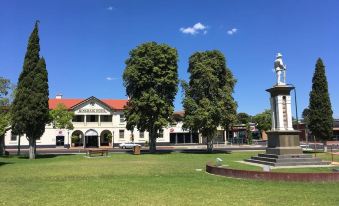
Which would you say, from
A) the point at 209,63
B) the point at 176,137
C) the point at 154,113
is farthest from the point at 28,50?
the point at 176,137

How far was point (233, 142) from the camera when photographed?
84062 millimetres

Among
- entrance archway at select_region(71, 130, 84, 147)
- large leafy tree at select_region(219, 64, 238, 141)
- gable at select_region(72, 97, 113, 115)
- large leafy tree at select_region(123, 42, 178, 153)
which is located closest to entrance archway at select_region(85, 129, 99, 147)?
entrance archway at select_region(71, 130, 84, 147)

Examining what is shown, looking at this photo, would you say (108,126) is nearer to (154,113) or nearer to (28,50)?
(154,113)

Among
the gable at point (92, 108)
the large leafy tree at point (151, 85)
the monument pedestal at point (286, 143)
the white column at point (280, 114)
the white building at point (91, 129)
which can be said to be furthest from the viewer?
the gable at point (92, 108)

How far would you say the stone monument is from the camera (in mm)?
24609

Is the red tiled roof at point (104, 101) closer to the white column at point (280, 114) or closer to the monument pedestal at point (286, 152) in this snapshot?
the white column at point (280, 114)

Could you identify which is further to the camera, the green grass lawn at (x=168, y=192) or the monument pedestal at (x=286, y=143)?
the monument pedestal at (x=286, y=143)

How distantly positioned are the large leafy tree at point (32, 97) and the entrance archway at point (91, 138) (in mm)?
32625

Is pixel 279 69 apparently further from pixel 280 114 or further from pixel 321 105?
pixel 321 105

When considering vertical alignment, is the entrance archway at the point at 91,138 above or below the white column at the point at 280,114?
below

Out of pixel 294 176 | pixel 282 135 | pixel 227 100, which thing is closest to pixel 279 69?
pixel 282 135

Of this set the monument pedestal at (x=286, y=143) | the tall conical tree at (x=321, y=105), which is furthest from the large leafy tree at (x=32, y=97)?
the tall conical tree at (x=321, y=105)

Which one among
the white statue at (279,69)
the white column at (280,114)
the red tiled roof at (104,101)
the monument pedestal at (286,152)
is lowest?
the monument pedestal at (286,152)

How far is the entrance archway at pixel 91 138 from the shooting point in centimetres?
7038
